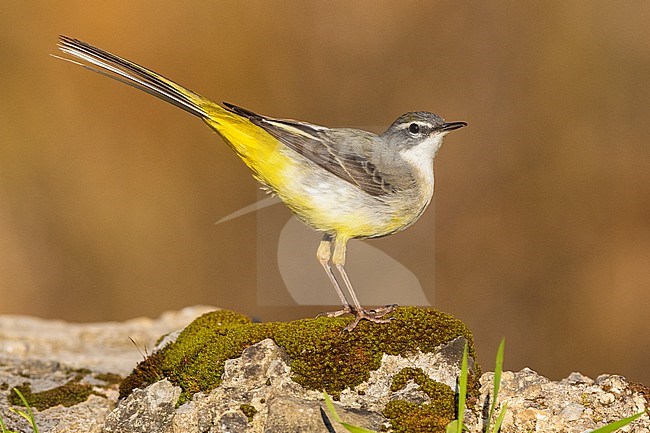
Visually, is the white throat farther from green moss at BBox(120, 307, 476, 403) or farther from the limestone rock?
the limestone rock

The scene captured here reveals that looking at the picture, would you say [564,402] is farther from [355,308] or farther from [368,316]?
[355,308]

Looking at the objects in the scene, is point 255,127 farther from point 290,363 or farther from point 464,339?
point 464,339

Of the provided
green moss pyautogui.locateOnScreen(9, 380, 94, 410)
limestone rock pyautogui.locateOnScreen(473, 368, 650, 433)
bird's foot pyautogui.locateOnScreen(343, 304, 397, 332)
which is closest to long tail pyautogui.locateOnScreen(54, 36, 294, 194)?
bird's foot pyautogui.locateOnScreen(343, 304, 397, 332)

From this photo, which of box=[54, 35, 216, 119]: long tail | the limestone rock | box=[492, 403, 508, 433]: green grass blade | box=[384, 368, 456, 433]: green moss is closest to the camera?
box=[492, 403, 508, 433]: green grass blade

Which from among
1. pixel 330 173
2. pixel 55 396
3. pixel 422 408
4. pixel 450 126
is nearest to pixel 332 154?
pixel 330 173

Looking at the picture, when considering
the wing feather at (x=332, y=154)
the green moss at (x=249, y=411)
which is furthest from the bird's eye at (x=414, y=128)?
the green moss at (x=249, y=411)

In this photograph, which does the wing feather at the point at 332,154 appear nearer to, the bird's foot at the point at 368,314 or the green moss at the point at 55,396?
the bird's foot at the point at 368,314

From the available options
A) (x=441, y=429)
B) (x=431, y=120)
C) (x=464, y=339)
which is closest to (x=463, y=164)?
(x=431, y=120)
